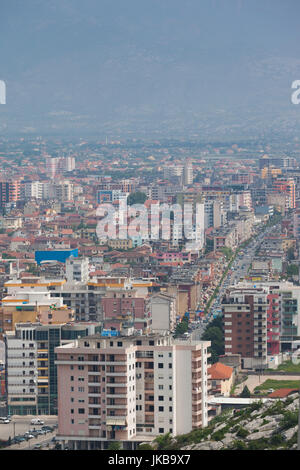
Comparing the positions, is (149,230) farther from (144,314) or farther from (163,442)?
(163,442)

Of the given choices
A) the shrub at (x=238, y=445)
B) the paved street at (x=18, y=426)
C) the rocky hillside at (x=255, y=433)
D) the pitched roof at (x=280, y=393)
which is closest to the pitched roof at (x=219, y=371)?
the pitched roof at (x=280, y=393)

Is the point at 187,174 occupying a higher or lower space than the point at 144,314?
higher

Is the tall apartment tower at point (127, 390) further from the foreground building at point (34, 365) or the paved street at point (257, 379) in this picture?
the paved street at point (257, 379)

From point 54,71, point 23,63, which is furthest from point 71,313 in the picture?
point 54,71

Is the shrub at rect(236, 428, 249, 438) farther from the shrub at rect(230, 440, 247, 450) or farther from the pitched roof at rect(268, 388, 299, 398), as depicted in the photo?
the pitched roof at rect(268, 388, 299, 398)

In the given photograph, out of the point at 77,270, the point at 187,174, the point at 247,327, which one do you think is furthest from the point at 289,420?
the point at 187,174

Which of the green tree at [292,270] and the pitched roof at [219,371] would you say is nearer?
the pitched roof at [219,371]

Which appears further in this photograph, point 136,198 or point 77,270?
point 136,198

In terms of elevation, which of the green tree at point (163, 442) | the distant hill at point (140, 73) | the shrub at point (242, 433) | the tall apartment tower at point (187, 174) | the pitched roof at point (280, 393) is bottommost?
the pitched roof at point (280, 393)
